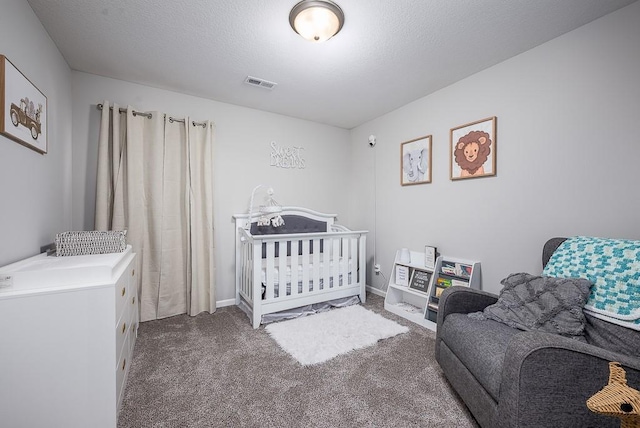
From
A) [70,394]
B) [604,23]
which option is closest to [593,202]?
[604,23]

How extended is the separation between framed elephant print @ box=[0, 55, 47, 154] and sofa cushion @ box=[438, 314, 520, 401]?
259 centimetres

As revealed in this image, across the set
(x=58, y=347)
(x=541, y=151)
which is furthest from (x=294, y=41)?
(x=58, y=347)

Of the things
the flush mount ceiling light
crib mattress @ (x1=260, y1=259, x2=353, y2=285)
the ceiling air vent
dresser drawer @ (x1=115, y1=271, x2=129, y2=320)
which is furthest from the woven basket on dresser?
the flush mount ceiling light

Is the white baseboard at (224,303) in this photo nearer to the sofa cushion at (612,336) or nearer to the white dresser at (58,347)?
the white dresser at (58,347)

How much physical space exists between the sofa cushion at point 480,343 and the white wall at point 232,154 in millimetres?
2388

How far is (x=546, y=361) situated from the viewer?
984mm

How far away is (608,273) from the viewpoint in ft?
4.54

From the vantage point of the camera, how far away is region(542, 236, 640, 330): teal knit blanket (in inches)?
50.2

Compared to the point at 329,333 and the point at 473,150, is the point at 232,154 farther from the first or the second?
the point at 473,150

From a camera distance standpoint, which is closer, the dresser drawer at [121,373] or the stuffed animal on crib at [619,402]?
the stuffed animal on crib at [619,402]

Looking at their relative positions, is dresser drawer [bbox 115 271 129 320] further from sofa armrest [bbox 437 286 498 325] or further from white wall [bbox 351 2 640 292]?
Result: white wall [bbox 351 2 640 292]

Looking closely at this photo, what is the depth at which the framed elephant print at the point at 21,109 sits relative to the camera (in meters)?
1.34

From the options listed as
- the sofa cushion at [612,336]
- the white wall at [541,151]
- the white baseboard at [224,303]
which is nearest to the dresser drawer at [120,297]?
the white baseboard at [224,303]

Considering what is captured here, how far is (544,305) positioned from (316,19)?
2.09 metres
